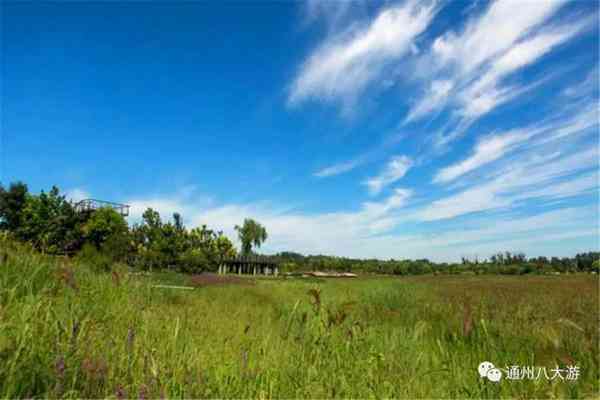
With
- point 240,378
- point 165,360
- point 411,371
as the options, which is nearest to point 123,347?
point 165,360

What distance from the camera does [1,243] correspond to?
4.59 m

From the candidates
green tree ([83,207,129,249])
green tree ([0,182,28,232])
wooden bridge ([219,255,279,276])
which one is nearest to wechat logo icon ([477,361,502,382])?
green tree ([83,207,129,249])

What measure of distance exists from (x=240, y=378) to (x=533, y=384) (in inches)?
113

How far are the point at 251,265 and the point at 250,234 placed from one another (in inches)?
469

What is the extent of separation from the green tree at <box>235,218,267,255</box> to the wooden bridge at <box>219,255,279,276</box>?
931 centimetres

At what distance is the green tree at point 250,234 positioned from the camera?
79.0 meters

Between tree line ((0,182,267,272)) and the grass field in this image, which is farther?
tree line ((0,182,267,272))

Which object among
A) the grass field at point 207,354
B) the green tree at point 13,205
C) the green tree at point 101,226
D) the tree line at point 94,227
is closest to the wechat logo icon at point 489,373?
the grass field at point 207,354

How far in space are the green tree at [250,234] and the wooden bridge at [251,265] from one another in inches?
366

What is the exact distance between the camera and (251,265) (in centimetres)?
6881

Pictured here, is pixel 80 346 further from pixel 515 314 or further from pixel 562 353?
pixel 515 314

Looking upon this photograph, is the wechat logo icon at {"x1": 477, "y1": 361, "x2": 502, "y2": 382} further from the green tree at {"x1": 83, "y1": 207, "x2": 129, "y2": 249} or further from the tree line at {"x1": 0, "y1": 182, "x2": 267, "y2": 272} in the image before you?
the green tree at {"x1": 83, "y1": 207, "x2": 129, "y2": 249}

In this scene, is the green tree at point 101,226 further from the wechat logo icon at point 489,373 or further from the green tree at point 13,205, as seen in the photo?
the wechat logo icon at point 489,373

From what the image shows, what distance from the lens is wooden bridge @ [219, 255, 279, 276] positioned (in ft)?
209
